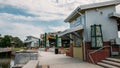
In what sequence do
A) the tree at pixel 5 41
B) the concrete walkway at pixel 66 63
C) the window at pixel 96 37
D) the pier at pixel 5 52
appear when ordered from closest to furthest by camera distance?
the concrete walkway at pixel 66 63, the window at pixel 96 37, the pier at pixel 5 52, the tree at pixel 5 41

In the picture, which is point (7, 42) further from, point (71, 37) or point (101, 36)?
point (101, 36)

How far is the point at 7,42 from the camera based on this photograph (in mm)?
64438

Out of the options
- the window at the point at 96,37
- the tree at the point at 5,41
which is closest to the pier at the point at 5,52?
the tree at the point at 5,41

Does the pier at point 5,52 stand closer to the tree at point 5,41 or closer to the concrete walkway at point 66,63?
the tree at point 5,41

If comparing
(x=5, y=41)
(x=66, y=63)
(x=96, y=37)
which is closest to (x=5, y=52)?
(x=5, y=41)

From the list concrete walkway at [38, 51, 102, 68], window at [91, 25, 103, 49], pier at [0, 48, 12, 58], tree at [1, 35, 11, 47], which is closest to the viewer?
concrete walkway at [38, 51, 102, 68]

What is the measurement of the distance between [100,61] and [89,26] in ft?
9.47

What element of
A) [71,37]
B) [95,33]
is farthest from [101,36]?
[71,37]

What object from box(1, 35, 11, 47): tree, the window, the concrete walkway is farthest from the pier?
the window

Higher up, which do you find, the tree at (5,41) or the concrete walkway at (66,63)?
the tree at (5,41)

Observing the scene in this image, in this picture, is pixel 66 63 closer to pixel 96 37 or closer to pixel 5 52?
pixel 96 37

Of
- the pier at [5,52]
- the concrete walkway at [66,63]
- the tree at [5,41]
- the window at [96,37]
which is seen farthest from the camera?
the tree at [5,41]

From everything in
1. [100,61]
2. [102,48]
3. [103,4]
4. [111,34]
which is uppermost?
[103,4]

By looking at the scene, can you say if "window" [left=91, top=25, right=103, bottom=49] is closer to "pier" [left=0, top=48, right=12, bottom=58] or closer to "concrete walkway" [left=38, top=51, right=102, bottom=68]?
"concrete walkway" [left=38, top=51, right=102, bottom=68]
